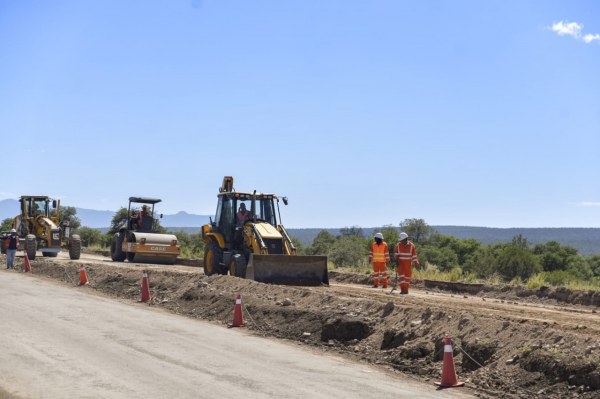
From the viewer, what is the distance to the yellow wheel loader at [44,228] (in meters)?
35.2

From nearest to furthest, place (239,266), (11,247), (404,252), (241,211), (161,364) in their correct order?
(161,364)
(404,252)
(239,266)
(241,211)
(11,247)

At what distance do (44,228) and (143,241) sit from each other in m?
6.28

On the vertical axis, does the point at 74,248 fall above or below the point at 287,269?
above

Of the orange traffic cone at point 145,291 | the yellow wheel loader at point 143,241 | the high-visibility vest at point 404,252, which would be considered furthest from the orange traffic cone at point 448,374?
the yellow wheel loader at point 143,241

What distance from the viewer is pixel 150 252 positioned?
108ft

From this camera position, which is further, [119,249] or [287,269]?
[119,249]

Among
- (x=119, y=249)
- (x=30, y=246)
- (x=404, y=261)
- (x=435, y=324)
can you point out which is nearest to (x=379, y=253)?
(x=404, y=261)

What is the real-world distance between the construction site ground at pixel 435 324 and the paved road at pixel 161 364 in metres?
0.76

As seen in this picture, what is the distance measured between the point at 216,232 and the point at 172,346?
11338 mm

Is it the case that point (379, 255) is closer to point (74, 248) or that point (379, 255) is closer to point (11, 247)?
point (11, 247)

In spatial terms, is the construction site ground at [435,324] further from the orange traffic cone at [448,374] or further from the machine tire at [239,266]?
the machine tire at [239,266]

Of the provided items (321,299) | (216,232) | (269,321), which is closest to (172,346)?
(269,321)

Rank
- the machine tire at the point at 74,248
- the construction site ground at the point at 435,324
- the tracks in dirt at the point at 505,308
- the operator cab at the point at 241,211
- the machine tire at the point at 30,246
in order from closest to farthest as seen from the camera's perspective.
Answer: the construction site ground at the point at 435,324 → the tracks in dirt at the point at 505,308 → the operator cab at the point at 241,211 → the machine tire at the point at 30,246 → the machine tire at the point at 74,248

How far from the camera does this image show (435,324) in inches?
516
